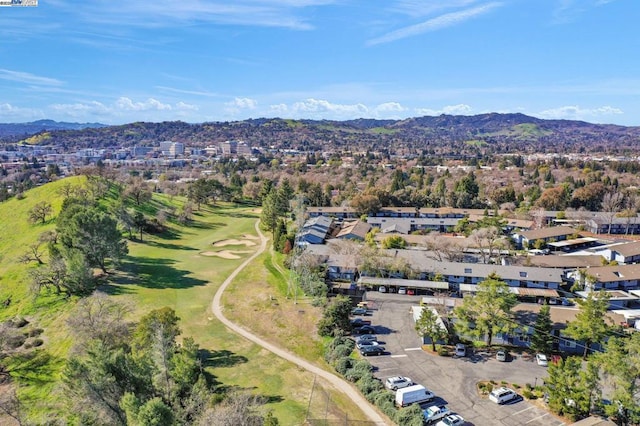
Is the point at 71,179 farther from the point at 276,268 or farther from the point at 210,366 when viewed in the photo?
the point at 210,366

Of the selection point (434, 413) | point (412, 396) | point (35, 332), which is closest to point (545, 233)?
point (412, 396)

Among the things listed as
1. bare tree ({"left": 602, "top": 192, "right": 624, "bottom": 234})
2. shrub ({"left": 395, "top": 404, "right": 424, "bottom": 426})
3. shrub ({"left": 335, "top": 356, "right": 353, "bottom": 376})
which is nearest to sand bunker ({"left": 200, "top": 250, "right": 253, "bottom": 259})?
shrub ({"left": 335, "top": 356, "right": 353, "bottom": 376})

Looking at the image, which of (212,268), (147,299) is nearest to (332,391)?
(147,299)

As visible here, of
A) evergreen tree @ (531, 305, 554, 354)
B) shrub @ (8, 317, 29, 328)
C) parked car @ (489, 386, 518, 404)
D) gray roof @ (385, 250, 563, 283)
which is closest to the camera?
parked car @ (489, 386, 518, 404)

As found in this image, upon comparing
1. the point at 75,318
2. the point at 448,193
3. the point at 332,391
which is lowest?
the point at 332,391

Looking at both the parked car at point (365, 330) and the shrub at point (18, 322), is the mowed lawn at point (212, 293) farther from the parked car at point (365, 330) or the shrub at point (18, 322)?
the shrub at point (18, 322)

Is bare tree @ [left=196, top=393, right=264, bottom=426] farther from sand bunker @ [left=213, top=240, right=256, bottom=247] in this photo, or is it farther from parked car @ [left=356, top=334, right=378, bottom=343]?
sand bunker @ [left=213, top=240, right=256, bottom=247]
